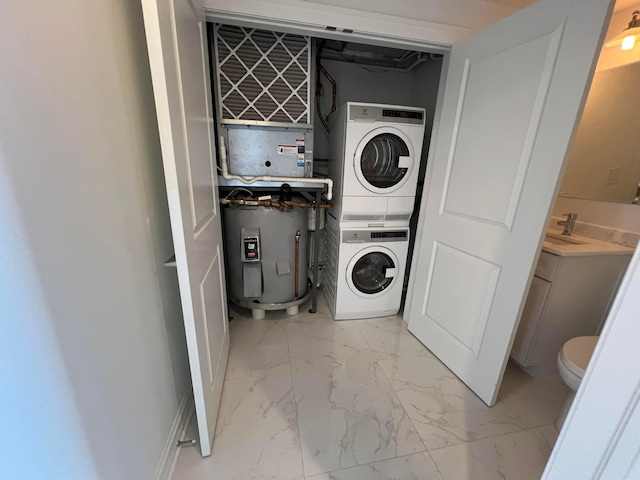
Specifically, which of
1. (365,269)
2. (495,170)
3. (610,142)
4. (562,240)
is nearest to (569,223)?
(562,240)

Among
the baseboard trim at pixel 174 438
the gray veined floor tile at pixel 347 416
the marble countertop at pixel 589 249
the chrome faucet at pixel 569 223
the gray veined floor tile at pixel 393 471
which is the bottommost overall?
the gray veined floor tile at pixel 347 416

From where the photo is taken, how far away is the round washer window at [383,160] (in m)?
1.75

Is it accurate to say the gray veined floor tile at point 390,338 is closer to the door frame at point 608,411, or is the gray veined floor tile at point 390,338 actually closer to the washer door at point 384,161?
the washer door at point 384,161

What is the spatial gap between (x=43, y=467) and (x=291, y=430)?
94cm

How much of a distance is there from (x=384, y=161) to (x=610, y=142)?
4.35 feet

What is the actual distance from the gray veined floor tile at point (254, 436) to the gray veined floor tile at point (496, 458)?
0.64 metres

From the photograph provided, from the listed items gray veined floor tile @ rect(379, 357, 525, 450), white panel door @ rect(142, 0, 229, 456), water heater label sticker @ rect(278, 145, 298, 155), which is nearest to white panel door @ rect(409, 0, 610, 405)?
gray veined floor tile @ rect(379, 357, 525, 450)

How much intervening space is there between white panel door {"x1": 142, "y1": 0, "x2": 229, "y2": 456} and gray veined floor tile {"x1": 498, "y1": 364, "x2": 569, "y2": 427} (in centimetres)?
154

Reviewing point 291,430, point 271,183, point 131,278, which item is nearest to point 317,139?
point 271,183

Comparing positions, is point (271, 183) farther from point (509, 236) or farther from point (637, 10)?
point (637, 10)

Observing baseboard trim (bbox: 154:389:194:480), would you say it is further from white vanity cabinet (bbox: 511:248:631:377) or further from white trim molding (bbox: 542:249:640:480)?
white vanity cabinet (bbox: 511:248:631:377)

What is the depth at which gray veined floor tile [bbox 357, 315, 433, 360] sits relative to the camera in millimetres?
1734

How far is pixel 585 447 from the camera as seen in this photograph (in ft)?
1.45

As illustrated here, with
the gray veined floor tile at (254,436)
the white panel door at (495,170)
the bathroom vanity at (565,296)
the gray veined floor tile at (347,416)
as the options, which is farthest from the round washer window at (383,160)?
the gray veined floor tile at (254,436)
